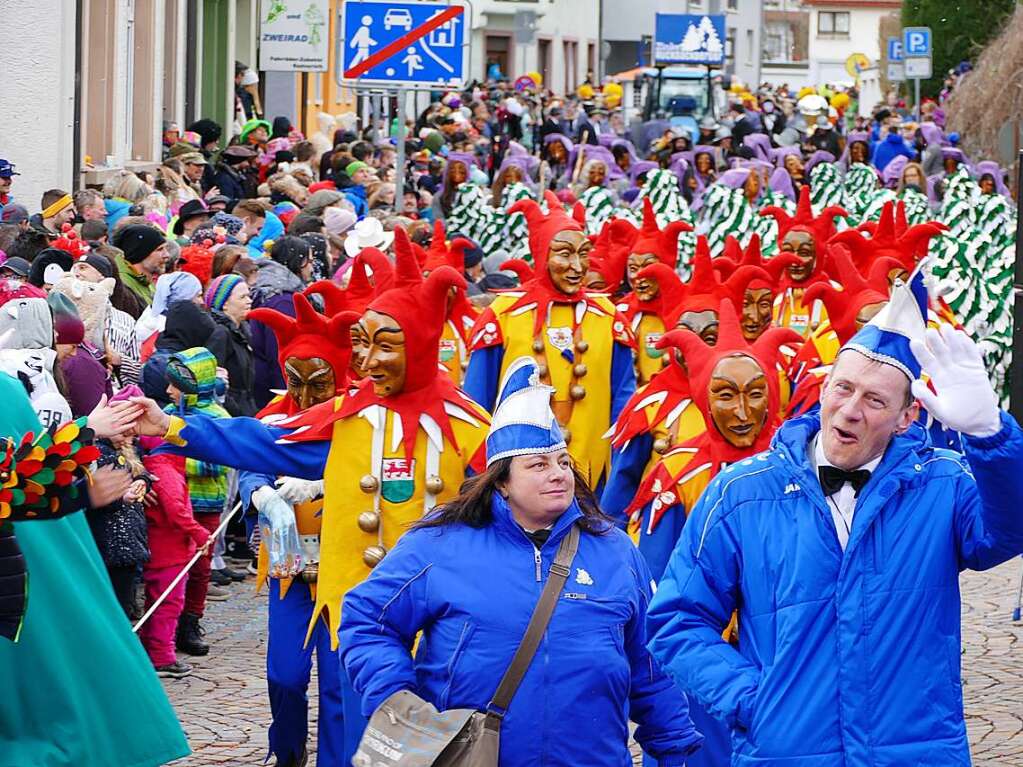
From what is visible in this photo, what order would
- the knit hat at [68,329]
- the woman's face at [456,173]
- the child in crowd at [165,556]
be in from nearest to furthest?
the knit hat at [68,329] < the child in crowd at [165,556] < the woman's face at [456,173]

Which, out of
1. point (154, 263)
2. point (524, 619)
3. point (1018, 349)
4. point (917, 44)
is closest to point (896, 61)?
point (917, 44)

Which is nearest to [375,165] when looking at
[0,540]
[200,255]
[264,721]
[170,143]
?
[170,143]

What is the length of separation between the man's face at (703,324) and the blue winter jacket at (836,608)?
5106mm

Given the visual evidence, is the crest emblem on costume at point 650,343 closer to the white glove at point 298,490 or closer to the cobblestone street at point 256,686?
the cobblestone street at point 256,686

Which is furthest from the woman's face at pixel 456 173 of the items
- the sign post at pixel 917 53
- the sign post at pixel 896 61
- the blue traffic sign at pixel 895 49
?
the blue traffic sign at pixel 895 49

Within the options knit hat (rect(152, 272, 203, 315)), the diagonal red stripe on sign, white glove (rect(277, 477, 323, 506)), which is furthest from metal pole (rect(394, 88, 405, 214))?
white glove (rect(277, 477, 323, 506))

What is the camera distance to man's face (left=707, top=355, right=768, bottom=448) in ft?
24.3

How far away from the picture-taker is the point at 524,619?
17.2 ft

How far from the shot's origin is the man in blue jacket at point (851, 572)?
4688mm

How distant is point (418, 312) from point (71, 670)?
2.36 metres

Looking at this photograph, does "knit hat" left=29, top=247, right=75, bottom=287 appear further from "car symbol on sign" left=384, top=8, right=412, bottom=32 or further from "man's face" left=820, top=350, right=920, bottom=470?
"man's face" left=820, top=350, right=920, bottom=470

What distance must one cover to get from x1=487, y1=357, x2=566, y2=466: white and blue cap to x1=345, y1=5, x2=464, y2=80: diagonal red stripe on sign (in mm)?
8088

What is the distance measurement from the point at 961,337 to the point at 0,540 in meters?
2.19

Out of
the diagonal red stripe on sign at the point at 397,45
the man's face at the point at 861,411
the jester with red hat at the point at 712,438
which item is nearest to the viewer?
the man's face at the point at 861,411
